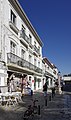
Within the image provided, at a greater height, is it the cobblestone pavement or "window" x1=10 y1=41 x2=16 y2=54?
"window" x1=10 y1=41 x2=16 y2=54

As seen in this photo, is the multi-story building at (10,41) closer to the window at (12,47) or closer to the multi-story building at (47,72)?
the window at (12,47)

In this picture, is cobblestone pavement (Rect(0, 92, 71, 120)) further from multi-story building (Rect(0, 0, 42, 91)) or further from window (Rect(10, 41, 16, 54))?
window (Rect(10, 41, 16, 54))

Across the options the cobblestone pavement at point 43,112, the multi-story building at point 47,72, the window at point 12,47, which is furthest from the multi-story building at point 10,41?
the multi-story building at point 47,72

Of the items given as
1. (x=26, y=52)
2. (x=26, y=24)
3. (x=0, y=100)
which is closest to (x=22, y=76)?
(x=26, y=52)

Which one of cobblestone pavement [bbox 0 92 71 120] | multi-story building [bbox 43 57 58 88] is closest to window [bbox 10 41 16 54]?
cobblestone pavement [bbox 0 92 71 120]

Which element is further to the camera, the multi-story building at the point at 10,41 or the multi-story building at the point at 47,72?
the multi-story building at the point at 47,72

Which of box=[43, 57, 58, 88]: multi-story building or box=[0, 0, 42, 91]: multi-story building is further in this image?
box=[43, 57, 58, 88]: multi-story building

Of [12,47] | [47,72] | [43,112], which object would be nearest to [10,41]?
[12,47]

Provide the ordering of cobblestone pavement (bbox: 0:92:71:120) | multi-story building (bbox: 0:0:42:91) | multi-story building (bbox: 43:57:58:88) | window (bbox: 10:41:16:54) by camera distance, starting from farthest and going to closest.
Result: multi-story building (bbox: 43:57:58:88) < window (bbox: 10:41:16:54) < multi-story building (bbox: 0:0:42:91) < cobblestone pavement (bbox: 0:92:71:120)

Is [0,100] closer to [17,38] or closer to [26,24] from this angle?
[17,38]

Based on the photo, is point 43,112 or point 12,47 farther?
point 12,47

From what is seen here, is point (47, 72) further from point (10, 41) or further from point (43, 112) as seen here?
point (43, 112)

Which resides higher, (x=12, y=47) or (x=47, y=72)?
(x=12, y=47)

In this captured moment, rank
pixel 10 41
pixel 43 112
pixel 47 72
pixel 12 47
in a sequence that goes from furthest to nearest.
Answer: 1. pixel 47 72
2. pixel 12 47
3. pixel 10 41
4. pixel 43 112
